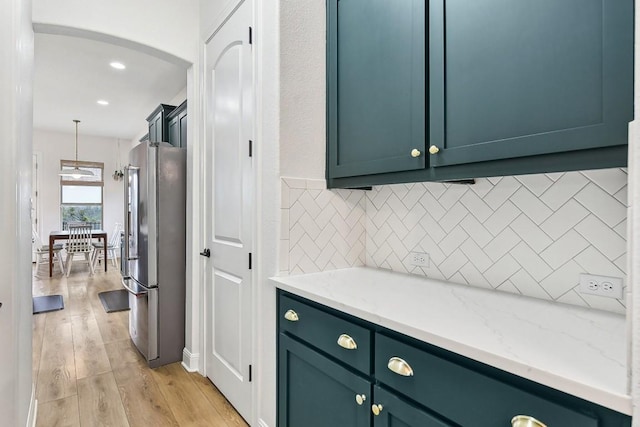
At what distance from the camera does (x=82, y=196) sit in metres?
7.75

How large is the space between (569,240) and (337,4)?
1517 millimetres

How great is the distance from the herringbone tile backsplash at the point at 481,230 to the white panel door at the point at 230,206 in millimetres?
384

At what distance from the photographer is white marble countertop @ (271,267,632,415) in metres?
0.69

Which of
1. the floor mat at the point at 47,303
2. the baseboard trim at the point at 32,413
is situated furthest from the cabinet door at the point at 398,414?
the floor mat at the point at 47,303

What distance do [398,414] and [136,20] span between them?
9.51ft

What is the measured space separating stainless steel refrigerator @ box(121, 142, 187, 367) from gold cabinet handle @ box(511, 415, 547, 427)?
8.39 ft

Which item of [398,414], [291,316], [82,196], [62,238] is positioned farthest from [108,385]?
[82,196]

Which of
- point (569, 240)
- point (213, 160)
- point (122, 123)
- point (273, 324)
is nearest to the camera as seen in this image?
point (569, 240)

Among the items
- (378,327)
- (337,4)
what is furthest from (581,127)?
(337,4)

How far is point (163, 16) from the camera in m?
2.51

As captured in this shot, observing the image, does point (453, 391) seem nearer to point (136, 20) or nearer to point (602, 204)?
point (602, 204)

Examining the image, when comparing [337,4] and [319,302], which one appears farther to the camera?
[337,4]

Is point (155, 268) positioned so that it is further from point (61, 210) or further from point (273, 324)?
point (61, 210)

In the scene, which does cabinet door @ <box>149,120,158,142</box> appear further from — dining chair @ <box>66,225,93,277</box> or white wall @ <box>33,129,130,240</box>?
white wall @ <box>33,129,130,240</box>
